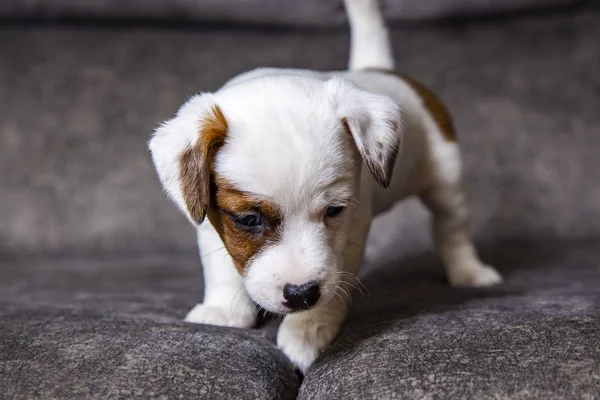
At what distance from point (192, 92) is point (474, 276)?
1.35m

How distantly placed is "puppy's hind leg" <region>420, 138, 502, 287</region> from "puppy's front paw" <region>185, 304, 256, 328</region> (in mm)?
770

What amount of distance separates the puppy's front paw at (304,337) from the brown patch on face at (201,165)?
35 cm

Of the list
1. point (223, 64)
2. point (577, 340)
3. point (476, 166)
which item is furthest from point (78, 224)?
point (577, 340)

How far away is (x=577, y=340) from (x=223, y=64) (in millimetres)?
1974

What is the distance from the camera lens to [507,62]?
10.5 feet

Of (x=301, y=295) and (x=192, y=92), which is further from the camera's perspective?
(x=192, y=92)

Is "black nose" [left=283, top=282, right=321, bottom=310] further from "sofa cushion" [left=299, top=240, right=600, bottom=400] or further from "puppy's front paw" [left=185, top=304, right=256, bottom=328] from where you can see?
"puppy's front paw" [left=185, top=304, right=256, bottom=328]

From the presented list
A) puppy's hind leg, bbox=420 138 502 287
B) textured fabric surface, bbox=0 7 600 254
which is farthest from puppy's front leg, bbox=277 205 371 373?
textured fabric surface, bbox=0 7 600 254

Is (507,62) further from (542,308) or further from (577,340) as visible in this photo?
(577,340)

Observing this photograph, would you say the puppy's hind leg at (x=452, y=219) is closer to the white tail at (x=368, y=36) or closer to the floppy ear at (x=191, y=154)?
the white tail at (x=368, y=36)

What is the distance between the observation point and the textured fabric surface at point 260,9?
2.97 metres

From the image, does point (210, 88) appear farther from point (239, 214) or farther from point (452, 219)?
point (239, 214)

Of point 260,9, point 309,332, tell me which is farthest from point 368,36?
point 309,332

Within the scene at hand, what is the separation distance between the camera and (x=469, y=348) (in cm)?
158
